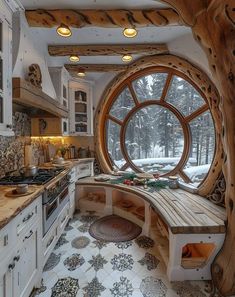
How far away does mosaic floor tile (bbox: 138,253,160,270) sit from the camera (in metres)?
1.98

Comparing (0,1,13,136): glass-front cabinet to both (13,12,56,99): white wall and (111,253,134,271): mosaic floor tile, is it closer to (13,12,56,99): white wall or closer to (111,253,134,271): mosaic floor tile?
(13,12,56,99): white wall

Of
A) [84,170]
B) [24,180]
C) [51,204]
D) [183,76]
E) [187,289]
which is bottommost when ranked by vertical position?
[187,289]

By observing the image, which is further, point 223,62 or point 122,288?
point 122,288

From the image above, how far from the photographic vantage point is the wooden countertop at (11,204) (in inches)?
42.1

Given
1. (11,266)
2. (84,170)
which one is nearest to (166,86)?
(84,170)

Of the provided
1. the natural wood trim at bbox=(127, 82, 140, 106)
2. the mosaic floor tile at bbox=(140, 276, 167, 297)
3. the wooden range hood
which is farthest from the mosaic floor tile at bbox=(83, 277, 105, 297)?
the natural wood trim at bbox=(127, 82, 140, 106)

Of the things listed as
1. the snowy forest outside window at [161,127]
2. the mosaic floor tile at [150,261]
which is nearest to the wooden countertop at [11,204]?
the mosaic floor tile at [150,261]

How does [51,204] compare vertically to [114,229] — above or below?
above

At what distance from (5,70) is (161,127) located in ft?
8.81

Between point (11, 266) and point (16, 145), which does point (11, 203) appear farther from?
point (16, 145)

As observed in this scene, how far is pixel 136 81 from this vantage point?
3.72m

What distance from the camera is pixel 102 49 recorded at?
285 cm

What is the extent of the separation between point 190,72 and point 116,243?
8.78 ft

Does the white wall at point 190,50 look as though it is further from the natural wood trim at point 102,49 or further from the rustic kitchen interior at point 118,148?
the natural wood trim at point 102,49
